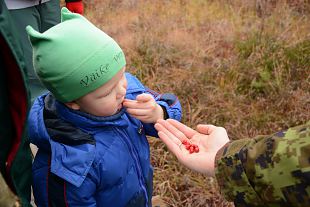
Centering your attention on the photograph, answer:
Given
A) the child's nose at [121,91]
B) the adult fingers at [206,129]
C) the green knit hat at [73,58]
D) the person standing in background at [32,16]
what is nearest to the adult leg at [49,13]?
the person standing in background at [32,16]

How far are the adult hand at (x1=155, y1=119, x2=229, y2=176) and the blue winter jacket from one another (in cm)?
15

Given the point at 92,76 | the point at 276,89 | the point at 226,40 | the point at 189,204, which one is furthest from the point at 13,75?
the point at 226,40

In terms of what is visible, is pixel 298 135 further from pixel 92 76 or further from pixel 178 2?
pixel 178 2

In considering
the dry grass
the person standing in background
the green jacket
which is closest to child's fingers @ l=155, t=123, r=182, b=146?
the green jacket

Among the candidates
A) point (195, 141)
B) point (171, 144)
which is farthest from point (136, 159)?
point (195, 141)

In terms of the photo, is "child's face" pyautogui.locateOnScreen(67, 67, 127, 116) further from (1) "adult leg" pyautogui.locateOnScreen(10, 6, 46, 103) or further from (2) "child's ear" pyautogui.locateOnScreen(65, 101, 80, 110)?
(1) "adult leg" pyautogui.locateOnScreen(10, 6, 46, 103)

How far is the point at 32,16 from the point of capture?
10.1ft

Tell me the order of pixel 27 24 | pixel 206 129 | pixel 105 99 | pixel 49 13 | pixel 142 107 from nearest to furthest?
pixel 105 99 → pixel 142 107 → pixel 206 129 → pixel 27 24 → pixel 49 13

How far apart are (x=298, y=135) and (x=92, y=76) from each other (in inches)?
30.5

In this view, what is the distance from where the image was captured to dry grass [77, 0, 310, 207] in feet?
10.8

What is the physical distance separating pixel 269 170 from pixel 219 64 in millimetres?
2890

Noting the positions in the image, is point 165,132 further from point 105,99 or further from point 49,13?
point 49,13

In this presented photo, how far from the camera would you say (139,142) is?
1.88 m

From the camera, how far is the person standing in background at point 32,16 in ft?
9.85
